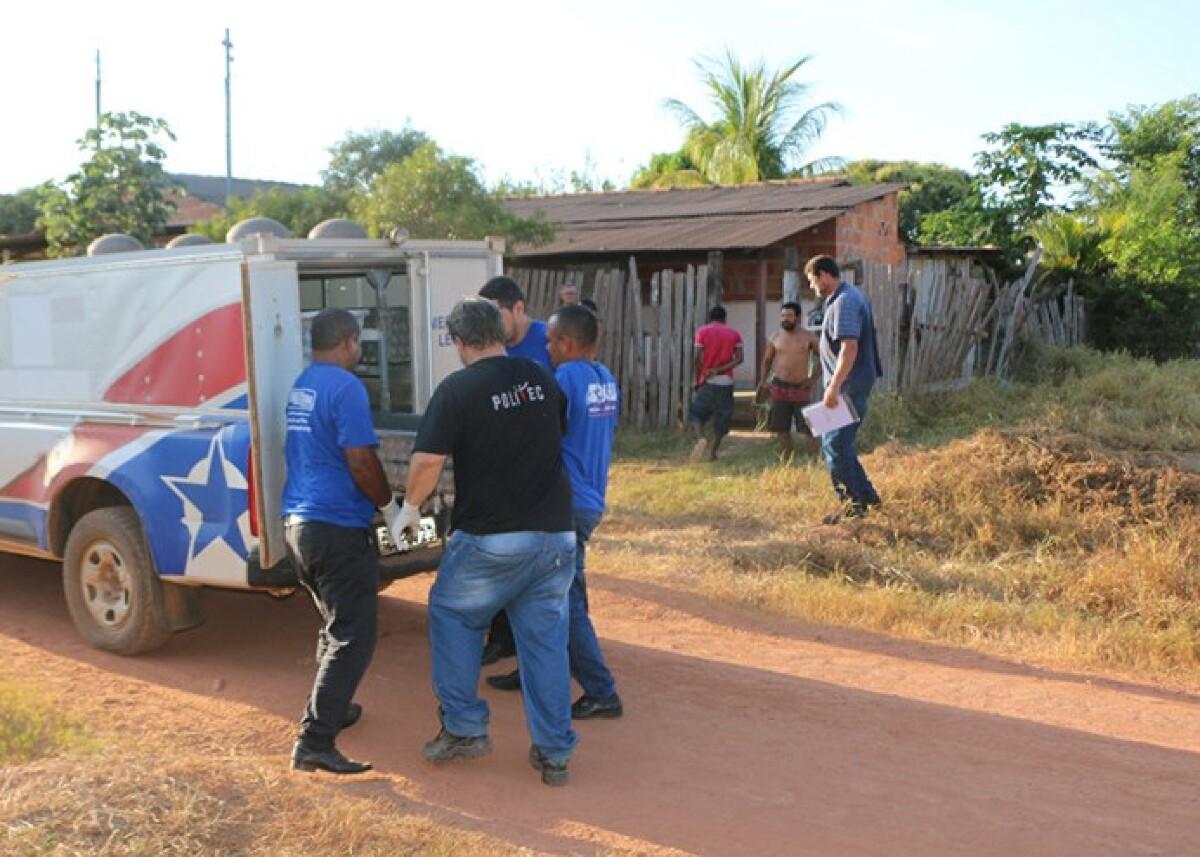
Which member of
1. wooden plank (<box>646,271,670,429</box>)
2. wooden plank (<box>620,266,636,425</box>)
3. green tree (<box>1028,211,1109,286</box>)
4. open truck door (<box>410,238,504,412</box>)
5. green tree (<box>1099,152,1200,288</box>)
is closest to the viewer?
open truck door (<box>410,238,504,412</box>)

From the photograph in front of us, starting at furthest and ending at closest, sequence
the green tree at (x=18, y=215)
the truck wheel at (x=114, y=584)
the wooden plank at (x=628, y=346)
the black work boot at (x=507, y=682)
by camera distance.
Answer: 1. the green tree at (x=18, y=215)
2. the wooden plank at (x=628, y=346)
3. the truck wheel at (x=114, y=584)
4. the black work boot at (x=507, y=682)

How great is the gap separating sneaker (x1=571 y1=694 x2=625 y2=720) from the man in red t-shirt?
6897mm

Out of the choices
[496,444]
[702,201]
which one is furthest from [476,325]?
[702,201]

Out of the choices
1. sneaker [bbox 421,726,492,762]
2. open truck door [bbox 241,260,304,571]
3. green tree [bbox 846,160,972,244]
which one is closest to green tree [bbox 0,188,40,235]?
green tree [bbox 846,160,972,244]

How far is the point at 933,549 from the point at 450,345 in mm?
3716

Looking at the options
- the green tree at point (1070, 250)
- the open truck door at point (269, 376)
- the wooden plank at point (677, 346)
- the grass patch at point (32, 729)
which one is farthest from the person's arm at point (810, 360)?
the green tree at point (1070, 250)

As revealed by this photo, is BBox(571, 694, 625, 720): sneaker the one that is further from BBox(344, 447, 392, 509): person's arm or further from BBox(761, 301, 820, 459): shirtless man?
BBox(761, 301, 820, 459): shirtless man

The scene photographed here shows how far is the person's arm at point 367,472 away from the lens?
15.0ft

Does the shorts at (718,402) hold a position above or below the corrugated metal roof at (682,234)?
below

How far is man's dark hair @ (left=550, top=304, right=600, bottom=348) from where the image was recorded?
5.14m

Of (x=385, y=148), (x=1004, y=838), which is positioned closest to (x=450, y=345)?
(x=1004, y=838)

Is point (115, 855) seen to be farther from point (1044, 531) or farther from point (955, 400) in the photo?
point (955, 400)

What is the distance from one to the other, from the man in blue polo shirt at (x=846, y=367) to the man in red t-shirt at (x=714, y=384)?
3424 millimetres

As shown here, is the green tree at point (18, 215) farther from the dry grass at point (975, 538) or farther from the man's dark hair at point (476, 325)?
the man's dark hair at point (476, 325)
